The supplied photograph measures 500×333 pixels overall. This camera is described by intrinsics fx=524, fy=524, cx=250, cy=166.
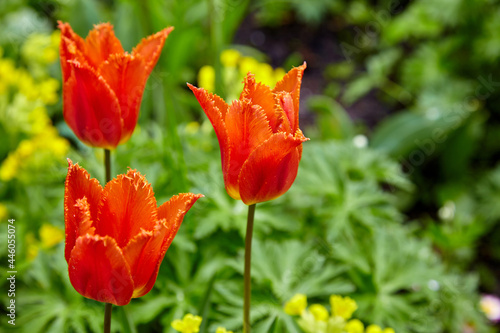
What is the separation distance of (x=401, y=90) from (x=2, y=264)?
7.83ft

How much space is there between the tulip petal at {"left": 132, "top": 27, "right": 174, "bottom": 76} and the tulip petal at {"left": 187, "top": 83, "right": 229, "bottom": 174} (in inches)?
7.1

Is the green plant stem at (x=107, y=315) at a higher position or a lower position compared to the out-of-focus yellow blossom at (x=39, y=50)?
lower

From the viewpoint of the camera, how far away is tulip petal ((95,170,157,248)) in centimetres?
64

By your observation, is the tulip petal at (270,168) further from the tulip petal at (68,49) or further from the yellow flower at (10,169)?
the yellow flower at (10,169)

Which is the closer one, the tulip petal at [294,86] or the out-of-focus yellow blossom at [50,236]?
the tulip petal at [294,86]

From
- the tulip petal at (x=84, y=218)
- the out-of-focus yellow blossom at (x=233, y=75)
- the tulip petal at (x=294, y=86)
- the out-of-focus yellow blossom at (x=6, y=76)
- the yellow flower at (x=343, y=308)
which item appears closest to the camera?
the tulip petal at (x=84, y=218)

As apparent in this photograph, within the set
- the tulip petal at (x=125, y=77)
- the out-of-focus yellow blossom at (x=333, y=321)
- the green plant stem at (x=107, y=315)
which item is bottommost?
the green plant stem at (x=107, y=315)

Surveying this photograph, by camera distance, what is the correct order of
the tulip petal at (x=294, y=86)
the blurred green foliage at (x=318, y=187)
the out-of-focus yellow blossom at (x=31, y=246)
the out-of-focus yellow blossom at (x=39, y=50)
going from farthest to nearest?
the out-of-focus yellow blossom at (x=39, y=50) < the out-of-focus yellow blossom at (x=31, y=246) < the blurred green foliage at (x=318, y=187) < the tulip petal at (x=294, y=86)

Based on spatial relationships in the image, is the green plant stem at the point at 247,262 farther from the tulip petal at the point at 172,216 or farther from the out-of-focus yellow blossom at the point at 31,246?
the out-of-focus yellow blossom at the point at 31,246

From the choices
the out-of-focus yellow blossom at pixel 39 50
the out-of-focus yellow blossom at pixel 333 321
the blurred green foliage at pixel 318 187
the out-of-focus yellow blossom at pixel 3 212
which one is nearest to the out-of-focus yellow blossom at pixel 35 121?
the blurred green foliage at pixel 318 187

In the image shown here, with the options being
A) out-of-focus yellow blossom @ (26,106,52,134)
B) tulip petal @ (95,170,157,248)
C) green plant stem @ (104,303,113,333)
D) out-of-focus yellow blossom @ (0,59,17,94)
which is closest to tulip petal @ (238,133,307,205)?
tulip petal @ (95,170,157,248)

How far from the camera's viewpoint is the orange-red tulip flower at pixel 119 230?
2.02ft

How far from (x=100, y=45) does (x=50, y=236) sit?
2.70 feet
